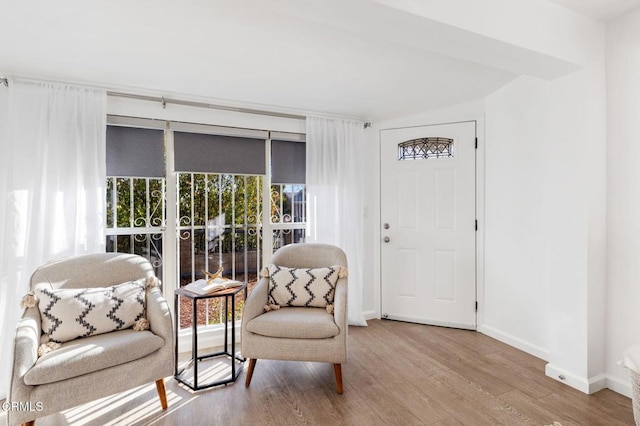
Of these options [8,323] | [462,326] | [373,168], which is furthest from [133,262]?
[462,326]

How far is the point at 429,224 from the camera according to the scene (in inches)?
138

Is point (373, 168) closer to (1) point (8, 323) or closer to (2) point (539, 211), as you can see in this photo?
(2) point (539, 211)

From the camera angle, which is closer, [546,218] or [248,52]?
[248,52]

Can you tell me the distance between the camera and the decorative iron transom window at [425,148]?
11.3 feet

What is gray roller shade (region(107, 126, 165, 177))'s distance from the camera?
272 cm

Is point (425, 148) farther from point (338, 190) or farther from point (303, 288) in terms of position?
point (303, 288)

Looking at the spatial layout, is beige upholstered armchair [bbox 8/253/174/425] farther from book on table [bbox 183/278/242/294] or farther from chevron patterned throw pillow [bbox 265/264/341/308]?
chevron patterned throw pillow [bbox 265/264/341/308]

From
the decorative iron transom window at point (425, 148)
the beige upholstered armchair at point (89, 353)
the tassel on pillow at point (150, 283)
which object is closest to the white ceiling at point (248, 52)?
the decorative iron transom window at point (425, 148)

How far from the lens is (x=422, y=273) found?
139 inches

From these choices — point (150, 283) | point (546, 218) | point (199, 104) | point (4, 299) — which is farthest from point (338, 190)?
point (4, 299)

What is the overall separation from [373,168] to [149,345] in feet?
8.91

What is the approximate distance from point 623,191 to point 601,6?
3.78 feet

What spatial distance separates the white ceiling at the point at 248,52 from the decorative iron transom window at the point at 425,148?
0.48 m

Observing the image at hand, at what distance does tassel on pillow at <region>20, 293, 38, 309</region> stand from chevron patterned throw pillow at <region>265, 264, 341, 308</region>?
1.41 meters
